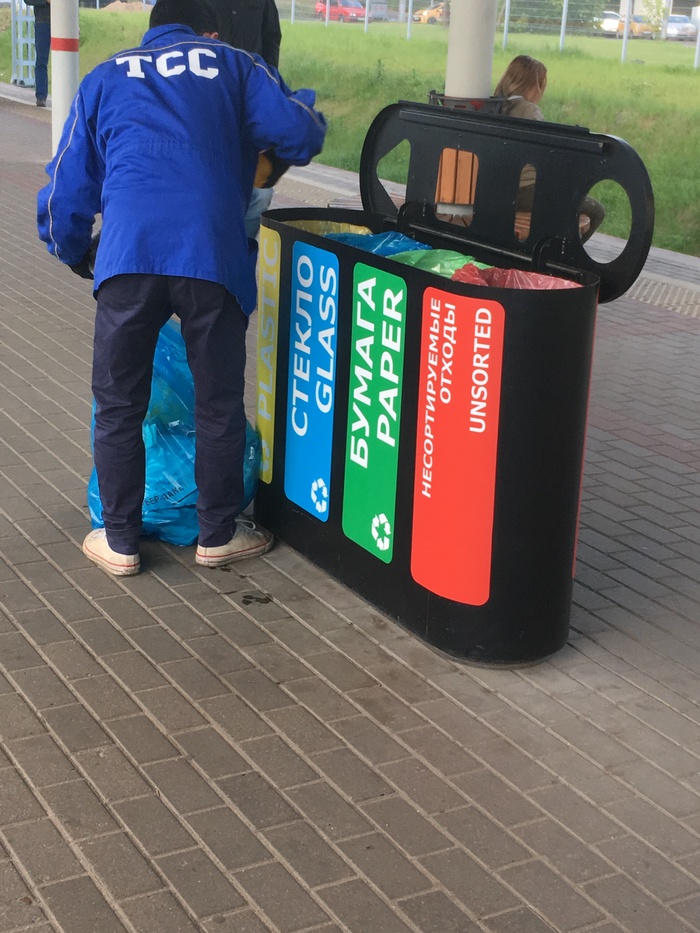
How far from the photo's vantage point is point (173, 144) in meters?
3.85

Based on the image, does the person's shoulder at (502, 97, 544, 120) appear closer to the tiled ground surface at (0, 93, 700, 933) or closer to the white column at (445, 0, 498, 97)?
the white column at (445, 0, 498, 97)

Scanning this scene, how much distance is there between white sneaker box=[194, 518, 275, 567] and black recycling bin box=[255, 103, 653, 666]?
0.33 ft

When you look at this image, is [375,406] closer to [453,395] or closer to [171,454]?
[453,395]

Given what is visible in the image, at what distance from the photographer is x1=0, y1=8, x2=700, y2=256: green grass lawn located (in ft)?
54.5

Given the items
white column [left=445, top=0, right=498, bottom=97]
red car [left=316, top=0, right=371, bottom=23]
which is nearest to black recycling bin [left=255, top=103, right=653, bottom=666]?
white column [left=445, top=0, right=498, bottom=97]

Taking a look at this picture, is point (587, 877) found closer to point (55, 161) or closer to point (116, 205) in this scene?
point (116, 205)

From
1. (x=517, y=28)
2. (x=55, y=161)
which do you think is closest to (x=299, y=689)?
(x=55, y=161)

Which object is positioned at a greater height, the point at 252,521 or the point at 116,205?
the point at 116,205

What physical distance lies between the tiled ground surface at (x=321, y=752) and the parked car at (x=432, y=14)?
34.3m

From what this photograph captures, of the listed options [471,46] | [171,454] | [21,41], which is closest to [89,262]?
[171,454]

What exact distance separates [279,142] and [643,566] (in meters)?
1.99

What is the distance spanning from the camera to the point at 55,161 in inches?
158

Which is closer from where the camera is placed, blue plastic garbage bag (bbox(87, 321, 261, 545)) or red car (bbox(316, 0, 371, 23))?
blue plastic garbage bag (bbox(87, 321, 261, 545))

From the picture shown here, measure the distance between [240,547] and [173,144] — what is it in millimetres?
1395
